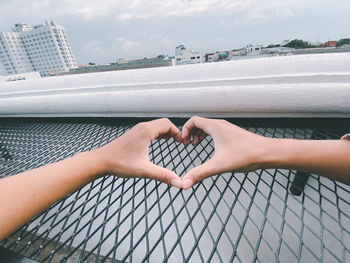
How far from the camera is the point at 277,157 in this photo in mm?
627

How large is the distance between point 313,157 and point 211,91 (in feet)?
1.84

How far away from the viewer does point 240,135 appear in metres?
0.70

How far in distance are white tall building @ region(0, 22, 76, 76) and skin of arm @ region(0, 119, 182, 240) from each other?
5835cm

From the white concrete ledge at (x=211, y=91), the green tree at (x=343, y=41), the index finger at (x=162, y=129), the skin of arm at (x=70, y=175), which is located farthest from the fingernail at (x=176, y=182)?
the green tree at (x=343, y=41)

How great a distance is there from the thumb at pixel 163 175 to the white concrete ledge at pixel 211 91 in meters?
0.51

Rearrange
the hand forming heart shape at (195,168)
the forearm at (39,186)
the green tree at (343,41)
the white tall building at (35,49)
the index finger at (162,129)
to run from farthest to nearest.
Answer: the white tall building at (35,49), the green tree at (343,41), the index finger at (162,129), the hand forming heart shape at (195,168), the forearm at (39,186)

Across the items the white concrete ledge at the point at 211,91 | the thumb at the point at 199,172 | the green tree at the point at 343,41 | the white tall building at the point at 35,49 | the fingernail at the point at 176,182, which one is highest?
the white tall building at the point at 35,49

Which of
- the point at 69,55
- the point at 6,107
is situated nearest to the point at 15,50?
the point at 69,55

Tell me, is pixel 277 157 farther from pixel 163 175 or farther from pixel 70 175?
pixel 70 175

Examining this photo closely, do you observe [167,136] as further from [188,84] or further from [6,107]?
[6,107]

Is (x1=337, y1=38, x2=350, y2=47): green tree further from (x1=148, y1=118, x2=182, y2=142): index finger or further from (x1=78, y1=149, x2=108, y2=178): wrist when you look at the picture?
(x1=78, y1=149, x2=108, y2=178): wrist

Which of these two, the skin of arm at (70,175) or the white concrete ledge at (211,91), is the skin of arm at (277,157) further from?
the white concrete ledge at (211,91)

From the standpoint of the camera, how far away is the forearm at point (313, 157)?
59cm

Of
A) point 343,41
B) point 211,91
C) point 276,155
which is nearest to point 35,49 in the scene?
point 211,91
